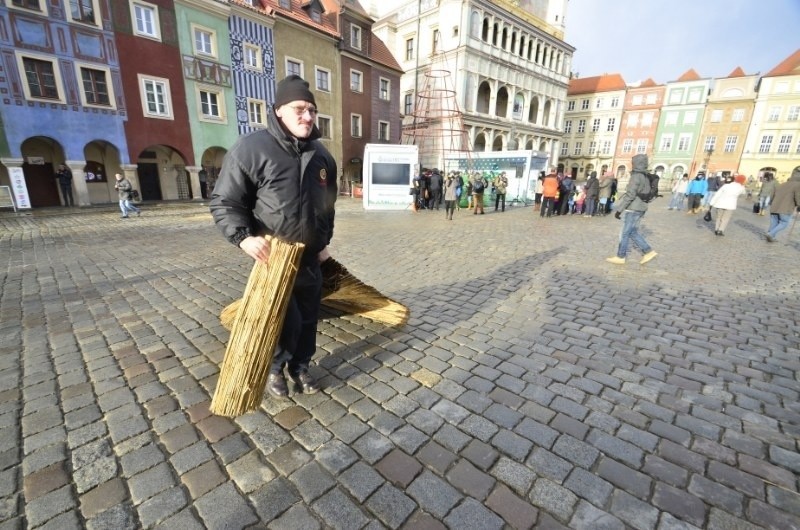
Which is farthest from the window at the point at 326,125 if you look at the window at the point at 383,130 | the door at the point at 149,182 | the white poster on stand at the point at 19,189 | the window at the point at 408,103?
the window at the point at 408,103

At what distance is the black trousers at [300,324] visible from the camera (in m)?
2.47

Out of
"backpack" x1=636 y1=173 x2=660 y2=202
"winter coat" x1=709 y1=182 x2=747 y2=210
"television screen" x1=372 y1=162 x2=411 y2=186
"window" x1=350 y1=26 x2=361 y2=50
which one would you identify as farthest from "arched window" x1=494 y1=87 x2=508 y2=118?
"backpack" x1=636 y1=173 x2=660 y2=202

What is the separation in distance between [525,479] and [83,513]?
2.20 metres

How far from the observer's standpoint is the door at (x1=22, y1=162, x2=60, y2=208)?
57.3 feet

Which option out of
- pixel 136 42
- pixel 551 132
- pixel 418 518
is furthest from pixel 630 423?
pixel 551 132

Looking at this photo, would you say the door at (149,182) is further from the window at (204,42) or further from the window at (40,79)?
the window at (204,42)

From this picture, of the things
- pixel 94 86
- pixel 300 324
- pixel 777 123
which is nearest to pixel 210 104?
pixel 94 86

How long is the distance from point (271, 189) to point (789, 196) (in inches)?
459

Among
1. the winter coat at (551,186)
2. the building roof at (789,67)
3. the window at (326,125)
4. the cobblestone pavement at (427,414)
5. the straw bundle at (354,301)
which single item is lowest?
the cobblestone pavement at (427,414)

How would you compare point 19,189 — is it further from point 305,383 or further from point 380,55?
point 380,55

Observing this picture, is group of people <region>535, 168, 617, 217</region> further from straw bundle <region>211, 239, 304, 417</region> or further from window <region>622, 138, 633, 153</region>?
window <region>622, 138, 633, 153</region>

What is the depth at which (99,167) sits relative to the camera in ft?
63.0

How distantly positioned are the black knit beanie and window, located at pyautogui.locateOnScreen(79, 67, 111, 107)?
68.1ft

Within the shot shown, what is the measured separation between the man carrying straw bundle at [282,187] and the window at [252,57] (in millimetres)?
23359
